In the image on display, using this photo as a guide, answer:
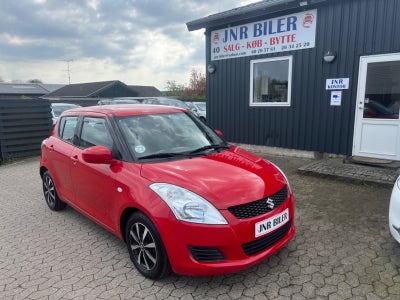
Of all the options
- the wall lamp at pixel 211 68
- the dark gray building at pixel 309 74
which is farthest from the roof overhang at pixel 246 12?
the wall lamp at pixel 211 68

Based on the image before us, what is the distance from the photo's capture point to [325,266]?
10.3 ft

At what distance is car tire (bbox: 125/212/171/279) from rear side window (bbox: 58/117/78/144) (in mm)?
1941

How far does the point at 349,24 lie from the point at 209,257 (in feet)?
20.9

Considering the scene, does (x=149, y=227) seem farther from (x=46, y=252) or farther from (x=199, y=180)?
(x=46, y=252)

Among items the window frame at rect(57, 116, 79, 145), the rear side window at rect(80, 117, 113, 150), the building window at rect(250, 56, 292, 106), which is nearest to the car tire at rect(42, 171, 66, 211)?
the window frame at rect(57, 116, 79, 145)

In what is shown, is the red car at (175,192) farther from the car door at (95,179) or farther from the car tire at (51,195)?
the car tire at (51,195)

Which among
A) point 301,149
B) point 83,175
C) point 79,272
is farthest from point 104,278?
point 301,149

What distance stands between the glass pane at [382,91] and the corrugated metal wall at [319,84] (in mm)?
286

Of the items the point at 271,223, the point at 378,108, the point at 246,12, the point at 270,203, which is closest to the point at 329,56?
the point at 378,108

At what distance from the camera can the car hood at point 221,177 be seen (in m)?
2.73

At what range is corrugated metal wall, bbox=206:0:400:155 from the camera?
6.47 metres

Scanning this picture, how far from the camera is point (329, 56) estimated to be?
7.05m

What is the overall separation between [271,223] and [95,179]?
6.66 ft

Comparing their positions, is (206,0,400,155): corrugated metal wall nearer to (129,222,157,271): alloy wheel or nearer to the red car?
the red car
